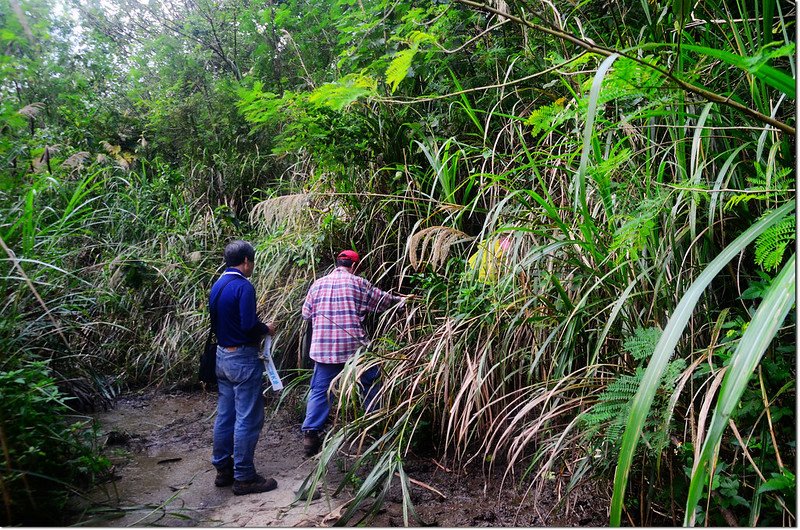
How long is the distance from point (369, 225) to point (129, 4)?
5998 mm

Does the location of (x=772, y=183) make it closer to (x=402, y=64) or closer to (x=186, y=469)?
(x=402, y=64)

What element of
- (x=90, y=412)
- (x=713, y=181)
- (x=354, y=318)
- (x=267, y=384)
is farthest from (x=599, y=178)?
(x=90, y=412)

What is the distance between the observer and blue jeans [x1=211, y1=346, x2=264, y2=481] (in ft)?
9.81

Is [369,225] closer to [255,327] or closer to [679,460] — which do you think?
[255,327]

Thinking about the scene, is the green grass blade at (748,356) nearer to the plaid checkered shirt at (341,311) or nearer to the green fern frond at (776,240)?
the green fern frond at (776,240)

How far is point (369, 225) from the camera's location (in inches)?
159

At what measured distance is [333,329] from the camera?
11.1 ft

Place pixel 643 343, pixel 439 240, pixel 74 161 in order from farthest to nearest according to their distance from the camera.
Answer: pixel 74 161 < pixel 439 240 < pixel 643 343

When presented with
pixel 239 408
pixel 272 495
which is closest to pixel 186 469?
pixel 239 408

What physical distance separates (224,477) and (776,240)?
2.95m

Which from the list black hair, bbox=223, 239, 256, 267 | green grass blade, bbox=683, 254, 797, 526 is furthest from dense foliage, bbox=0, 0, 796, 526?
black hair, bbox=223, 239, 256, 267

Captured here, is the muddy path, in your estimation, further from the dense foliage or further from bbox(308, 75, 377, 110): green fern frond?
bbox(308, 75, 377, 110): green fern frond

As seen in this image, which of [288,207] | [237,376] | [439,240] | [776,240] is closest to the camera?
[776,240]

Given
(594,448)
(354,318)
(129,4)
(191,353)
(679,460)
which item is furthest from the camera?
(129,4)
